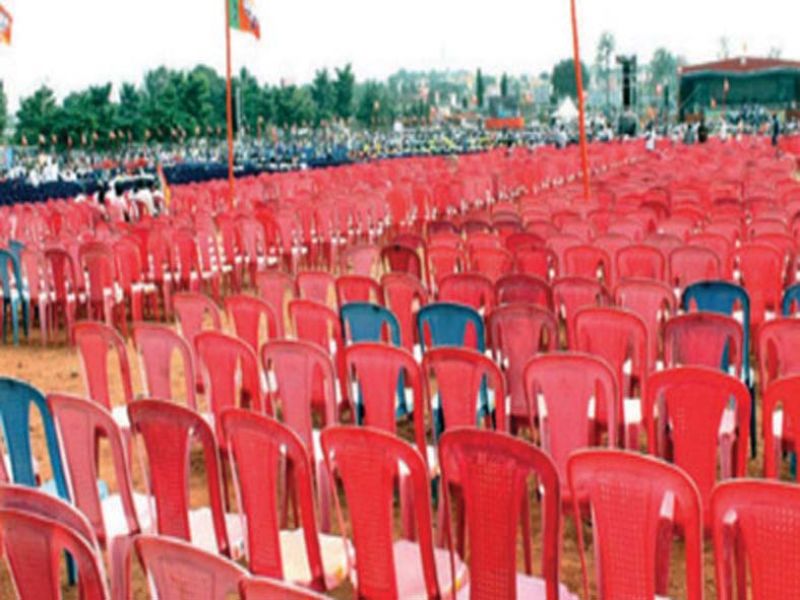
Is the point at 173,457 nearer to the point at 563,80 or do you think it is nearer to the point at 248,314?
the point at 248,314

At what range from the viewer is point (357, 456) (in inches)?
137

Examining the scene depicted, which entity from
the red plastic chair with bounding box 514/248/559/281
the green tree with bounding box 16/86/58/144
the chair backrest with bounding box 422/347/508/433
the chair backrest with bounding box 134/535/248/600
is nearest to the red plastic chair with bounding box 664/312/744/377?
the chair backrest with bounding box 422/347/508/433

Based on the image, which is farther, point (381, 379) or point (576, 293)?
point (576, 293)

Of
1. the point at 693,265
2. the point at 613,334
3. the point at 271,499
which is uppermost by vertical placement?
the point at 693,265

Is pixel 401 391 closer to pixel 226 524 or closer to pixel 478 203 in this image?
pixel 226 524

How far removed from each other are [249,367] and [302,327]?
3.56 ft

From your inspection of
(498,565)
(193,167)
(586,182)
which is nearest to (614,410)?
(498,565)

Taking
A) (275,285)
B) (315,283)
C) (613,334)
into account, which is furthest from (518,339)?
(275,285)

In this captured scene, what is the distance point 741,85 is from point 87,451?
102 metres

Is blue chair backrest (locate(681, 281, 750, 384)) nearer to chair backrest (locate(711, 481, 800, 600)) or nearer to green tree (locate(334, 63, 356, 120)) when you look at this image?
chair backrest (locate(711, 481, 800, 600))

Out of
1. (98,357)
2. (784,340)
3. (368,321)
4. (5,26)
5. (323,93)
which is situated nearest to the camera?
(784,340)

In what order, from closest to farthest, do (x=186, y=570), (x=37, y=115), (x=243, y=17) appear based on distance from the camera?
1. (x=186, y=570)
2. (x=243, y=17)
3. (x=37, y=115)

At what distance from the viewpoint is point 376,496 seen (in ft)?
11.6

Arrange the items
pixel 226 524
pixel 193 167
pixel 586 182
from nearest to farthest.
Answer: pixel 226 524 < pixel 586 182 < pixel 193 167
